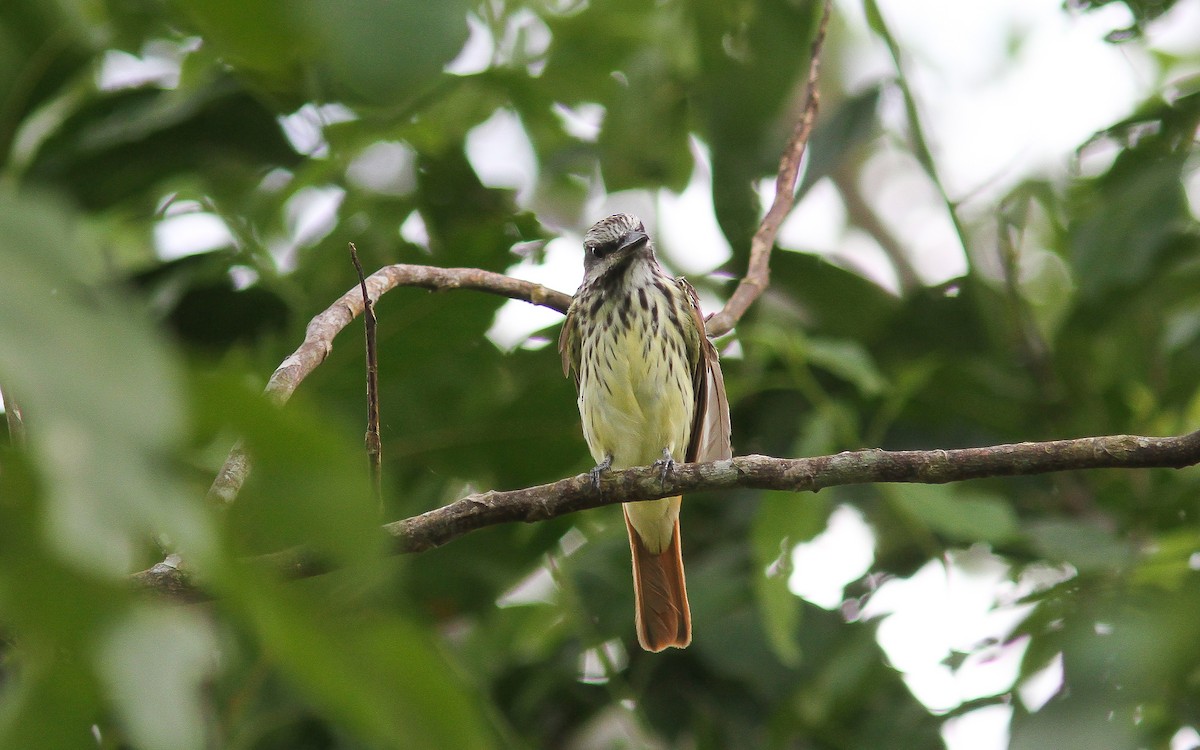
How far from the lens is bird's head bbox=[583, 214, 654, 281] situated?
14.8 feet

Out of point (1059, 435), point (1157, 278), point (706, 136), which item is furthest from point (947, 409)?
point (706, 136)

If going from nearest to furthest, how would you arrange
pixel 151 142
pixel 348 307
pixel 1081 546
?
pixel 348 307 < pixel 1081 546 < pixel 151 142

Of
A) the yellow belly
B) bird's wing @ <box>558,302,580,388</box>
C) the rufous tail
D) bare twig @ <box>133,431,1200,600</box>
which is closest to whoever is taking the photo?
bare twig @ <box>133,431,1200,600</box>

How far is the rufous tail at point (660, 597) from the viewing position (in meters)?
4.02

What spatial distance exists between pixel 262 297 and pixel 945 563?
2.34 m

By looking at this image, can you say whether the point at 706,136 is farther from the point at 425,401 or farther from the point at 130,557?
the point at 130,557

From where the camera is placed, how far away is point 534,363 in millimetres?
4410

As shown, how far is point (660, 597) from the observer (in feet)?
13.5

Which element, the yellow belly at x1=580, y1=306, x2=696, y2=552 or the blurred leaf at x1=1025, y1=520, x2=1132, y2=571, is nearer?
the blurred leaf at x1=1025, y1=520, x2=1132, y2=571

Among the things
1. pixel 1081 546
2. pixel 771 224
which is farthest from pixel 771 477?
pixel 1081 546

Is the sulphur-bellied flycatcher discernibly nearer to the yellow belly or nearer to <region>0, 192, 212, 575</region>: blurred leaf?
the yellow belly

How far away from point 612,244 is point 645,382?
542mm

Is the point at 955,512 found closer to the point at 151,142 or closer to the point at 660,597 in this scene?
the point at 660,597

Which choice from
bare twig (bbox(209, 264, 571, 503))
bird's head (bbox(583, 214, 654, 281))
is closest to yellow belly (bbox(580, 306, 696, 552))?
bird's head (bbox(583, 214, 654, 281))
